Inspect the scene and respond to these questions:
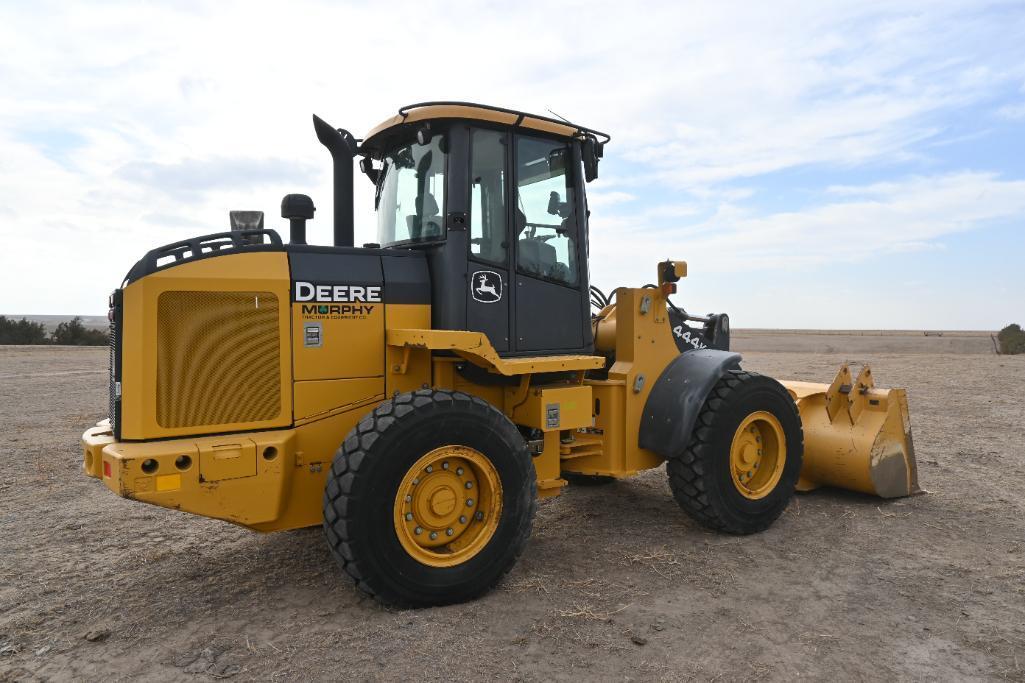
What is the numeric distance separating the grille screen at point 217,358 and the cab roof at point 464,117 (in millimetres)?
1551

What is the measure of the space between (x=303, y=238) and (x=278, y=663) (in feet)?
8.51

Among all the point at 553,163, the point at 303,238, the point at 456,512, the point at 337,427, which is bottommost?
the point at 456,512

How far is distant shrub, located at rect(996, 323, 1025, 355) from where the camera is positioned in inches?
1042

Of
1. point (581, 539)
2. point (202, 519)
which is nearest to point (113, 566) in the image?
point (202, 519)

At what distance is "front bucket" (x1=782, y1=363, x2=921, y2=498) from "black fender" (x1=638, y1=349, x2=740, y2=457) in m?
1.50

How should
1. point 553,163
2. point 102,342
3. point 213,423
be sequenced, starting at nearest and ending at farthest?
point 213,423 → point 553,163 → point 102,342

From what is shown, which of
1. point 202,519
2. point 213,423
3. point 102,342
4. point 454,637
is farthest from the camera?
point 102,342

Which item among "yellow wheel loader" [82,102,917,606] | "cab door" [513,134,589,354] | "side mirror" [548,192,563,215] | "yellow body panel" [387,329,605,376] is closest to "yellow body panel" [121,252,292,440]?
"yellow wheel loader" [82,102,917,606]

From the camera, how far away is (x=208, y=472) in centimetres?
394

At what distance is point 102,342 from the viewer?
102 ft

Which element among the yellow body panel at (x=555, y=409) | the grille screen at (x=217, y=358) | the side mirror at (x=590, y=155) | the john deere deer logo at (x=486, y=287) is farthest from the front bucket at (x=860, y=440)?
the grille screen at (x=217, y=358)

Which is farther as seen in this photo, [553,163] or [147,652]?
[553,163]

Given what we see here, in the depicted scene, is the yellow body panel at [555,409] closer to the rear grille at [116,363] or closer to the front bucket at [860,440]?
the rear grille at [116,363]

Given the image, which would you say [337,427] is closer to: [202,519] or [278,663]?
[278,663]
